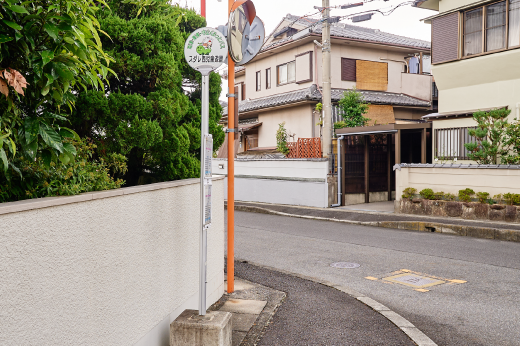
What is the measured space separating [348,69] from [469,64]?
8.20 meters

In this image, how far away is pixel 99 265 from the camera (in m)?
3.03

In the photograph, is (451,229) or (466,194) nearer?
(451,229)

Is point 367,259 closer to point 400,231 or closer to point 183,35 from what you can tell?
point 400,231

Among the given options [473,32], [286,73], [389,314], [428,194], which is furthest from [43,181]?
[286,73]

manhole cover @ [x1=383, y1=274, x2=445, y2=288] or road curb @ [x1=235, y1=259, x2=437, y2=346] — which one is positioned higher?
road curb @ [x1=235, y1=259, x2=437, y2=346]

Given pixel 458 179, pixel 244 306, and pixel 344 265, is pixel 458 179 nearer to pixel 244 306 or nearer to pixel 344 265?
pixel 344 265

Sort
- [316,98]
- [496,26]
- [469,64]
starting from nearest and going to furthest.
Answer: [496,26] < [469,64] < [316,98]

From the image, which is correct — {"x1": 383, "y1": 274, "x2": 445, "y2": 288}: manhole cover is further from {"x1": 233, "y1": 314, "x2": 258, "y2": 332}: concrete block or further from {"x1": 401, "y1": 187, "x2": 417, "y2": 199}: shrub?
{"x1": 401, "y1": 187, "x2": 417, "y2": 199}: shrub

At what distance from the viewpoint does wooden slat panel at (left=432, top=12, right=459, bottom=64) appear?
53.5ft

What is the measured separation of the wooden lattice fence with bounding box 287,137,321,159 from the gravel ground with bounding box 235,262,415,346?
12376 millimetres

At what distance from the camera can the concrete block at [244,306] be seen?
5.21 m

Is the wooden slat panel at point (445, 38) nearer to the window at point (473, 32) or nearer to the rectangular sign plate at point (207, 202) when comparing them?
the window at point (473, 32)

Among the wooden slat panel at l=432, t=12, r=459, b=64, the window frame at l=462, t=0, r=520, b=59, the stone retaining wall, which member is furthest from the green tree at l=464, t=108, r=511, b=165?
the wooden slat panel at l=432, t=12, r=459, b=64

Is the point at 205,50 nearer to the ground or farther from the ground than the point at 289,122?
nearer to the ground
